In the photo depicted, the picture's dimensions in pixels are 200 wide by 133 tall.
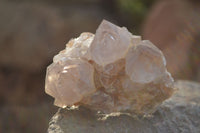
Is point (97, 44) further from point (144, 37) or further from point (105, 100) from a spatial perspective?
point (144, 37)

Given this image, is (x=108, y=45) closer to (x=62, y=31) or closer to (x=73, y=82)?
(x=73, y=82)

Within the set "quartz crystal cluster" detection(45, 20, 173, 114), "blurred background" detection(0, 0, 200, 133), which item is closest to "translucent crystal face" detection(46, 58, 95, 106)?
"quartz crystal cluster" detection(45, 20, 173, 114)

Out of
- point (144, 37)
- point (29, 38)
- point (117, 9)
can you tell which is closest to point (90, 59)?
point (144, 37)

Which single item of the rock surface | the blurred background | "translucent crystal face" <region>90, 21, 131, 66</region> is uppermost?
"translucent crystal face" <region>90, 21, 131, 66</region>

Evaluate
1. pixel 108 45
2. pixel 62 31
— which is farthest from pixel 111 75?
pixel 62 31

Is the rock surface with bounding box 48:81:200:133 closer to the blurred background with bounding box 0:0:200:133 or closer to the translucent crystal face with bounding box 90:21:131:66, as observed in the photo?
the translucent crystal face with bounding box 90:21:131:66

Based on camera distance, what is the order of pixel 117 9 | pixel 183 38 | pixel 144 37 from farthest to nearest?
pixel 117 9
pixel 144 37
pixel 183 38
